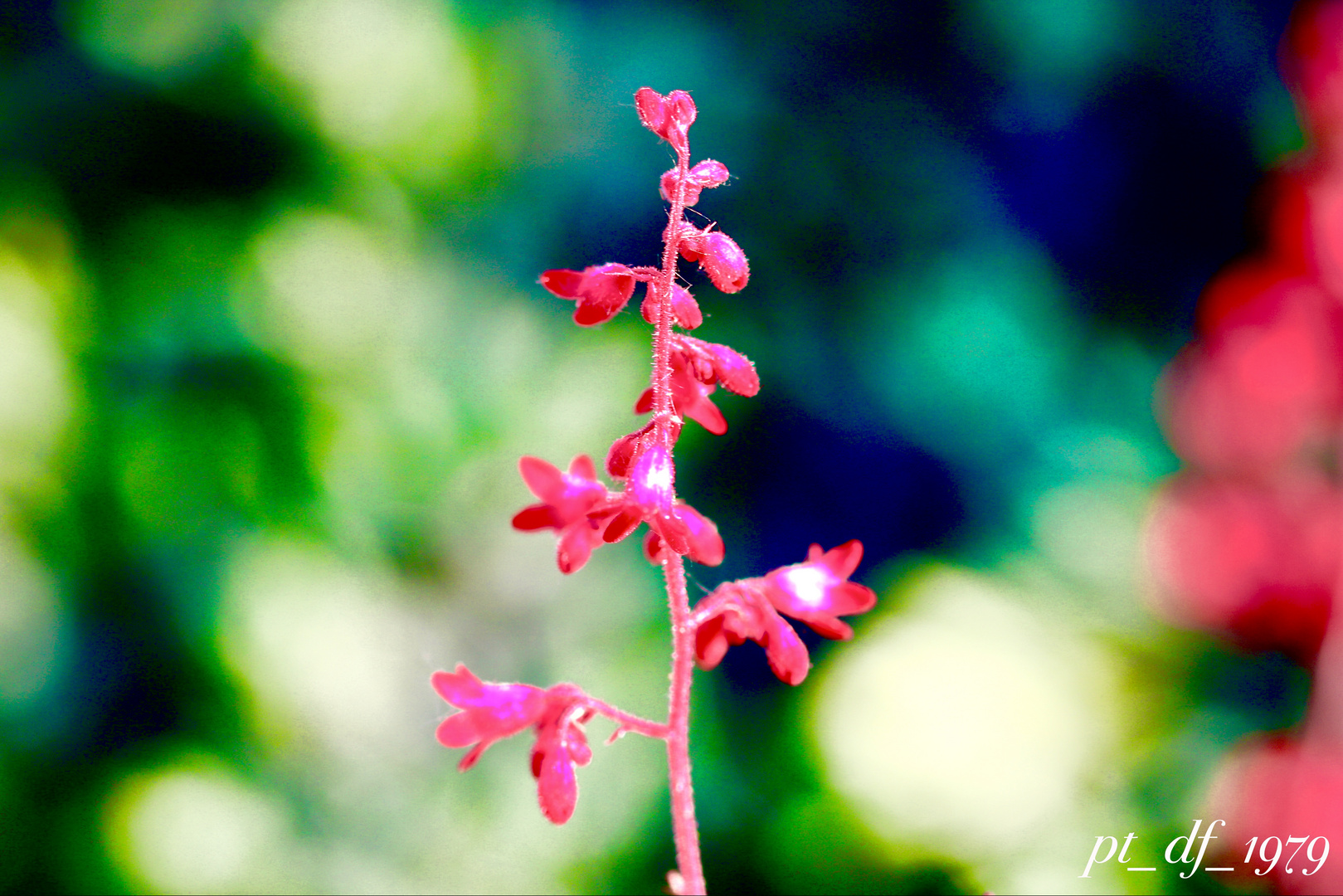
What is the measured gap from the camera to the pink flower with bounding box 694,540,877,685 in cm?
43

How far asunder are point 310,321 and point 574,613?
1.65 ft

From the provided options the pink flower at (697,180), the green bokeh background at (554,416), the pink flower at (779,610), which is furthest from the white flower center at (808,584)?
the green bokeh background at (554,416)

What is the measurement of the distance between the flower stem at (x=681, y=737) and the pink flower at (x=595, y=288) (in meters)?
0.12

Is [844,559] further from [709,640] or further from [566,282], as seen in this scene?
[566,282]

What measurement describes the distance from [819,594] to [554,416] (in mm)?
670

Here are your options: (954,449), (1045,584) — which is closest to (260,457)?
(954,449)

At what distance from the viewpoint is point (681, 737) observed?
0.41 meters

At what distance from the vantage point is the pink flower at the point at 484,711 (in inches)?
16.2

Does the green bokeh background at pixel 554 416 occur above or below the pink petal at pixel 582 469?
above

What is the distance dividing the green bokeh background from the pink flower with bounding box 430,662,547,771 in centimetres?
65

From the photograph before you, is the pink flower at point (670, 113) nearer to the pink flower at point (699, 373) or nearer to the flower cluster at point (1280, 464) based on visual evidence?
the pink flower at point (699, 373)

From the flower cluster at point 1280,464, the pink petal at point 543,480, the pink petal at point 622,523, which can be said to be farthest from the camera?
the flower cluster at point 1280,464

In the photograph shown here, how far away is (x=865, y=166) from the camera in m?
1.09

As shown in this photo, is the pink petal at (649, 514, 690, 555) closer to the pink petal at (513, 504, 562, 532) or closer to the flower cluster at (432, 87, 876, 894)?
the flower cluster at (432, 87, 876, 894)
